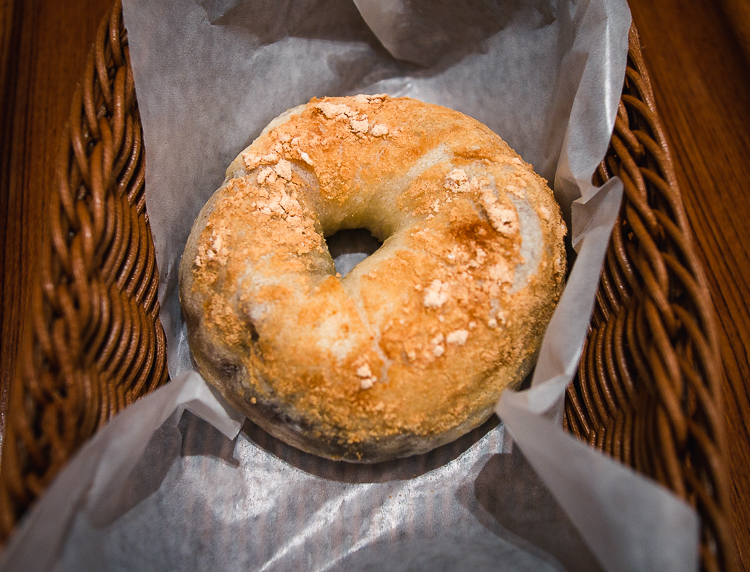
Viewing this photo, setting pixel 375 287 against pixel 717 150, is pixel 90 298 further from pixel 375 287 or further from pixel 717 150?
pixel 717 150

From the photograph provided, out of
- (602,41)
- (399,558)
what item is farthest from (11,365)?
(602,41)

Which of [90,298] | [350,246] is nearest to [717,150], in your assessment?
[350,246]

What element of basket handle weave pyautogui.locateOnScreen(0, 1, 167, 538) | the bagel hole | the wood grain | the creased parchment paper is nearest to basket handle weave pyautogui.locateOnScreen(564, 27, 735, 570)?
the creased parchment paper

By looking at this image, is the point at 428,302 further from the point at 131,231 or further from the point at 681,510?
the point at 131,231

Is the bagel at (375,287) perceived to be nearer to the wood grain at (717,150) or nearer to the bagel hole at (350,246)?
the bagel hole at (350,246)

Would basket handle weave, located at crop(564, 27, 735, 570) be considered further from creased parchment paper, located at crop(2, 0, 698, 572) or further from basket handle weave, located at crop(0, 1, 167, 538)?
basket handle weave, located at crop(0, 1, 167, 538)

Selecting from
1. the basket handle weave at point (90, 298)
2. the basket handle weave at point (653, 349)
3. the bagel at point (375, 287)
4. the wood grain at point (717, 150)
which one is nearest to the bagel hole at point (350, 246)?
the bagel at point (375, 287)
